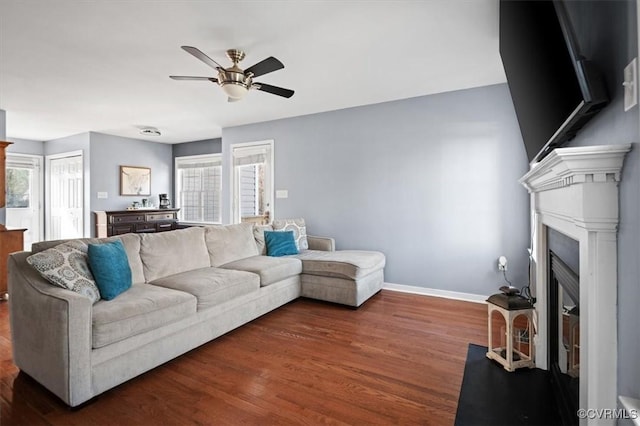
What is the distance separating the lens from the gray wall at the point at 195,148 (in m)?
6.88

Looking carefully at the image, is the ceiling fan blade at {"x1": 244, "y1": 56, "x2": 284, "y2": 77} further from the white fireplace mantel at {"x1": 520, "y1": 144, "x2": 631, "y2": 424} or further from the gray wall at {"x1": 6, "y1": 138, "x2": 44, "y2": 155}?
the gray wall at {"x1": 6, "y1": 138, "x2": 44, "y2": 155}

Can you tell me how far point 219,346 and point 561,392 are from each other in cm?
225

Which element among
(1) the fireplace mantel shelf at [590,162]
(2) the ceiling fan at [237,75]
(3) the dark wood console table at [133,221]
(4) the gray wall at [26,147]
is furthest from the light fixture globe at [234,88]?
(4) the gray wall at [26,147]

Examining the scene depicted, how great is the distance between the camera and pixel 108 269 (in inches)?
84.4

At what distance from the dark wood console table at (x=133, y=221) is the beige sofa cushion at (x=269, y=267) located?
12.3ft

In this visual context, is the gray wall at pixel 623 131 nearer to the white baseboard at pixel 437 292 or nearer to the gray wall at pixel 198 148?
the white baseboard at pixel 437 292

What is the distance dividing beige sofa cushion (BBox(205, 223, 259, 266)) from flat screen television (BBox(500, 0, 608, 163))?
9.51ft

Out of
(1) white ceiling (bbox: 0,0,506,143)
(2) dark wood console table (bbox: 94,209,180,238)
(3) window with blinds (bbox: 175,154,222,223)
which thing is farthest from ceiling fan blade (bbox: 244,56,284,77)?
(2) dark wood console table (bbox: 94,209,180,238)

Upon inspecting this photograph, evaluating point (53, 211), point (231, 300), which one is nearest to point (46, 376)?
point (231, 300)

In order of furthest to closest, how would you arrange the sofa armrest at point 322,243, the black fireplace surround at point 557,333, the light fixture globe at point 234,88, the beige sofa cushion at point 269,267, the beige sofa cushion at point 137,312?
the sofa armrest at point 322,243 < the beige sofa cushion at point 269,267 < the light fixture globe at point 234,88 < the beige sofa cushion at point 137,312 < the black fireplace surround at point 557,333

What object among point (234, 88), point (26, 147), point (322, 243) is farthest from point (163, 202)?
point (234, 88)

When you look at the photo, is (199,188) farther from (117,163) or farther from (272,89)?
(272,89)

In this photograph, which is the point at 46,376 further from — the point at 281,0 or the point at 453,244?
the point at 453,244

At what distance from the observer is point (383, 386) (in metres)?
1.97
